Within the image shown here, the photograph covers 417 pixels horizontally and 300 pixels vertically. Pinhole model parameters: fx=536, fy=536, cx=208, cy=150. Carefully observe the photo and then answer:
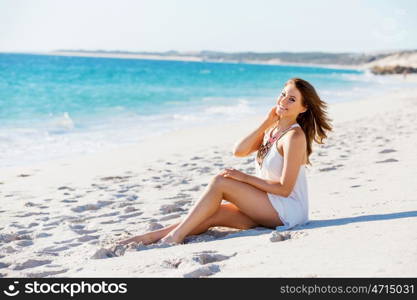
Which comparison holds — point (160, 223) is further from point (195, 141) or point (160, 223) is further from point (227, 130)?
point (227, 130)

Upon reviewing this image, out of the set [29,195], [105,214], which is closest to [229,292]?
[105,214]

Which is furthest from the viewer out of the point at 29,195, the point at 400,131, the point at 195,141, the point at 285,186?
the point at 195,141

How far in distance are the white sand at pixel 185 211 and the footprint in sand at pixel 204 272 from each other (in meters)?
0.01

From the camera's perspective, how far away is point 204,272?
3.19m

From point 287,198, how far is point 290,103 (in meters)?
0.74

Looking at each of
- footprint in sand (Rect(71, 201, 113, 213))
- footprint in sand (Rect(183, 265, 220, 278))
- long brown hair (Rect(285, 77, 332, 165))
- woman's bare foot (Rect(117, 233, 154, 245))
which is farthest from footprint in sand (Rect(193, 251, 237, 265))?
footprint in sand (Rect(71, 201, 113, 213))

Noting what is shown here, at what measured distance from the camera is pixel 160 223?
4.81 m

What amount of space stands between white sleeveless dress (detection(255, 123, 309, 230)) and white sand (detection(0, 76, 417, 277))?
0.12 metres

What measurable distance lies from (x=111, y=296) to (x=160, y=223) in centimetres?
190

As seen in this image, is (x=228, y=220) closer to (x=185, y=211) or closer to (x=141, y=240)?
(x=141, y=240)

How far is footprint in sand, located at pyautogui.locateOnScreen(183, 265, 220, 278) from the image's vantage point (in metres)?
3.15

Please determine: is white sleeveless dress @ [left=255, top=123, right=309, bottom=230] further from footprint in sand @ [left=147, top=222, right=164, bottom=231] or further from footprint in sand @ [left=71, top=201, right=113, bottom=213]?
footprint in sand @ [left=71, top=201, right=113, bottom=213]

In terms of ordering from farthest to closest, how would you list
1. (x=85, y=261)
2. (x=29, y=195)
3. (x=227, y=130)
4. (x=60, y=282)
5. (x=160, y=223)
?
(x=227, y=130) < (x=29, y=195) < (x=160, y=223) < (x=85, y=261) < (x=60, y=282)

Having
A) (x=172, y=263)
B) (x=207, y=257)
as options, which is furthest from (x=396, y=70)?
(x=172, y=263)
